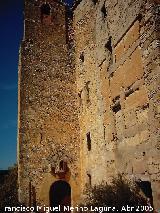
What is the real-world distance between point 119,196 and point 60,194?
19.5 ft

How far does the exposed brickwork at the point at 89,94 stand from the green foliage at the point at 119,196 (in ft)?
1.43

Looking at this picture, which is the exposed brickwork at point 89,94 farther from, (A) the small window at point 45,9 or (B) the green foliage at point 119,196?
(B) the green foliage at point 119,196

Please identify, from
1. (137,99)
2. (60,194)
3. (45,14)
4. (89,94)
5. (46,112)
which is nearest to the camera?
(137,99)

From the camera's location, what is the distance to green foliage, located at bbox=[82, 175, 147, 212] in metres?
8.11

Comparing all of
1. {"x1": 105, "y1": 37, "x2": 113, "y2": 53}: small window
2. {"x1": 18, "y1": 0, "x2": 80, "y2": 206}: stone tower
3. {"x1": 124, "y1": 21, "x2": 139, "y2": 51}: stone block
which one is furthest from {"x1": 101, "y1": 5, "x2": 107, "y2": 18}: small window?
{"x1": 18, "y1": 0, "x2": 80, "y2": 206}: stone tower

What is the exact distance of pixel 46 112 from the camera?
13898 millimetres

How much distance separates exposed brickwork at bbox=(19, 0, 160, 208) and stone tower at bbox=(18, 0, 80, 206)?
0.05 metres

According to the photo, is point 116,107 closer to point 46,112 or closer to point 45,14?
point 46,112

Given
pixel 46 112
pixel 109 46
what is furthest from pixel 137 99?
pixel 46 112

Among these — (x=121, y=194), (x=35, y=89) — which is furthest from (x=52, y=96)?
(x=121, y=194)

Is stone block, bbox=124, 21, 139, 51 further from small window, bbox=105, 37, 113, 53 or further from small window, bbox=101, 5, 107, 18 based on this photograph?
small window, bbox=101, 5, 107, 18

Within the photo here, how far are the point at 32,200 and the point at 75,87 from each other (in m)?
6.13

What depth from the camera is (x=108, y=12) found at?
1127 cm

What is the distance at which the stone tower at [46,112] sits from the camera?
12.9 meters
